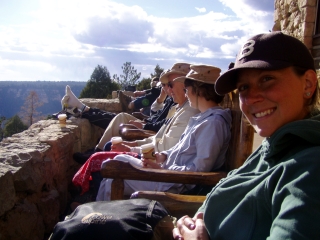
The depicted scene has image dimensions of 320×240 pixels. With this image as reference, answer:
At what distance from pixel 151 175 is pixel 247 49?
117 centimetres

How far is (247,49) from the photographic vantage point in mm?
1207

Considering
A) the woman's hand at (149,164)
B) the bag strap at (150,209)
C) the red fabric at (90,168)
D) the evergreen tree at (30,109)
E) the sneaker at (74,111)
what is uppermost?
the sneaker at (74,111)

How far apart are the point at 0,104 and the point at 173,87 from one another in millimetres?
80017

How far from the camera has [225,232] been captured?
1.21 m

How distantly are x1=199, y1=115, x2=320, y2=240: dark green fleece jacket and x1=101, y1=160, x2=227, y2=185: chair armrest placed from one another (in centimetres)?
76

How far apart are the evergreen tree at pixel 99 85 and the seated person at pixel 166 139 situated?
17857mm

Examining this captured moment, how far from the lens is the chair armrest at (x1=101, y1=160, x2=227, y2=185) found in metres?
2.14

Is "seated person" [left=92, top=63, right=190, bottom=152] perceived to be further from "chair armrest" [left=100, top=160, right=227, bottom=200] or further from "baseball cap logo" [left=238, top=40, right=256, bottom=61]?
"baseball cap logo" [left=238, top=40, right=256, bottom=61]

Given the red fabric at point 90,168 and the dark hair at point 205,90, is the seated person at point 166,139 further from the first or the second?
the dark hair at point 205,90

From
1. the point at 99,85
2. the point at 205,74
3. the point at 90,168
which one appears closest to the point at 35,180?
the point at 90,168

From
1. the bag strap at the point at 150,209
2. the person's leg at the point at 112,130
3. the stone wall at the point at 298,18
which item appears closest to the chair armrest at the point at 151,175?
the bag strap at the point at 150,209

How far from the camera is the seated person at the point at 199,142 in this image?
7.51 feet

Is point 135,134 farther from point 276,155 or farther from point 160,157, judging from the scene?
point 276,155

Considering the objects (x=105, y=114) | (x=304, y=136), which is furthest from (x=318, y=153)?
(x=105, y=114)
